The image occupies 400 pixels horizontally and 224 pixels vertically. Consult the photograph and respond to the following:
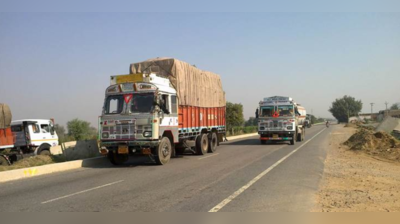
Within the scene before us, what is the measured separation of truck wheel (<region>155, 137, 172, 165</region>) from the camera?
508 inches

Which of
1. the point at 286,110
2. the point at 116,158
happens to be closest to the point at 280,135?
the point at 286,110

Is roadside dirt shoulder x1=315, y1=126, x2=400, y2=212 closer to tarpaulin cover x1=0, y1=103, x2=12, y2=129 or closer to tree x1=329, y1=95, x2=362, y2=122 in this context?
tarpaulin cover x1=0, y1=103, x2=12, y2=129

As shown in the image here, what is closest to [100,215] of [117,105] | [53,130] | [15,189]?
[15,189]

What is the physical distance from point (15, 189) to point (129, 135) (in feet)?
14.9

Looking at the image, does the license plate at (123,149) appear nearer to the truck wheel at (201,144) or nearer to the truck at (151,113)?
the truck at (151,113)

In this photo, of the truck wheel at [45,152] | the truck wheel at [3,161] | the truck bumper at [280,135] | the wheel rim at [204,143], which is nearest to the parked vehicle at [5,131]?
the truck wheel at [3,161]

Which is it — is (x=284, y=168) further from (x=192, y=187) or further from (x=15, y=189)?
(x=15, y=189)

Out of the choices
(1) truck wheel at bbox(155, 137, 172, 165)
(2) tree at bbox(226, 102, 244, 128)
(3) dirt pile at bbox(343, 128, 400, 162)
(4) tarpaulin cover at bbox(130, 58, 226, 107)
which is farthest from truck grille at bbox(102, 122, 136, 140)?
(2) tree at bbox(226, 102, 244, 128)

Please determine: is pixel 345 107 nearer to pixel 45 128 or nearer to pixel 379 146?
pixel 379 146

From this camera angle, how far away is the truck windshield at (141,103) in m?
12.8

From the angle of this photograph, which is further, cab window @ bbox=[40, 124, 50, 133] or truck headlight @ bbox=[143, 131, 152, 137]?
cab window @ bbox=[40, 124, 50, 133]

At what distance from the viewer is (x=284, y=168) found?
475 inches

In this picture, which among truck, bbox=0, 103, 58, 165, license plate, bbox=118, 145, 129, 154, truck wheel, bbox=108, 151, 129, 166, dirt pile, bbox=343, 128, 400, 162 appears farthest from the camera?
dirt pile, bbox=343, 128, 400, 162

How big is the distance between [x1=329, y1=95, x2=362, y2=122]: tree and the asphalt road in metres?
134
